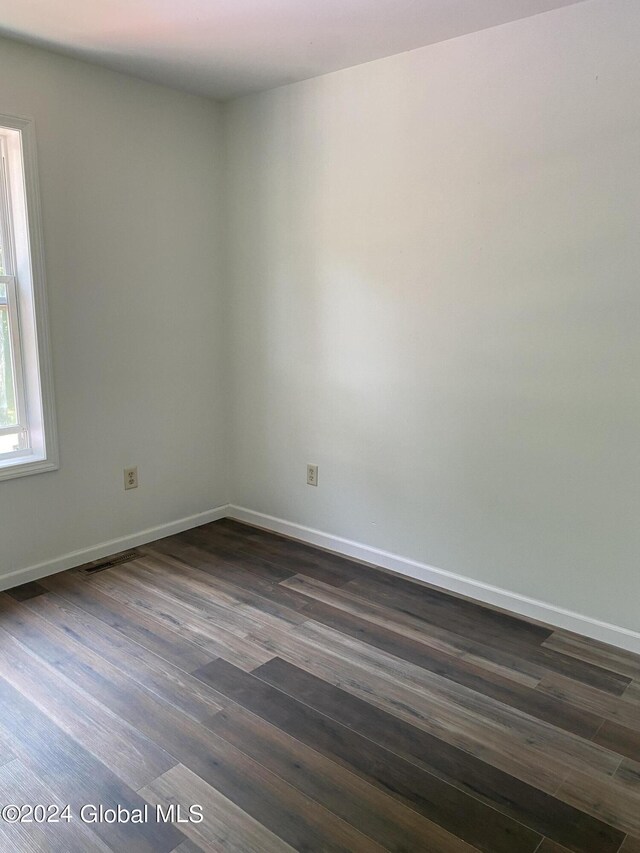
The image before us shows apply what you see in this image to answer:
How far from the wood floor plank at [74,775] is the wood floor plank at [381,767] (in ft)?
1.55

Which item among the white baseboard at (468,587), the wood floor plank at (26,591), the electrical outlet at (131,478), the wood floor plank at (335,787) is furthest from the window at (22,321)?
the wood floor plank at (335,787)

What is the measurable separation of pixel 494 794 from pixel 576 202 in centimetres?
199

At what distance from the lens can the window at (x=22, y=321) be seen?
9.04 feet

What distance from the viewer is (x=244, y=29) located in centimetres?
247

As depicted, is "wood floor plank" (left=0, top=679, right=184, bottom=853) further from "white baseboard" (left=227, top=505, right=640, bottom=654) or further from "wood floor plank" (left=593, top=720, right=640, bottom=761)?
"white baseboard" (left=227, top=505, right=640, bottom=654)

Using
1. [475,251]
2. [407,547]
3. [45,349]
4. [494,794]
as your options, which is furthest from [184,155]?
[494,794]

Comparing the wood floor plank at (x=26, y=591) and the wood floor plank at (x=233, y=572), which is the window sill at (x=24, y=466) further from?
the wood floor plank at (x=233, y=572)

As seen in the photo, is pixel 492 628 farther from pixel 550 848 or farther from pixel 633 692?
pixel 550 848

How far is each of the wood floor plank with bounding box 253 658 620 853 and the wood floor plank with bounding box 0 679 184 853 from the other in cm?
62

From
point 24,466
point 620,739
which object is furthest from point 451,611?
point 24,466

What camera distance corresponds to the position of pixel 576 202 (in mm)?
2352

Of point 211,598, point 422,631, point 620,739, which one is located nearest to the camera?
point 620,739

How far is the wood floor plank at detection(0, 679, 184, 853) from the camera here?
156 centimetres

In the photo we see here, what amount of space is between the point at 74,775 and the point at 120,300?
2.15m
